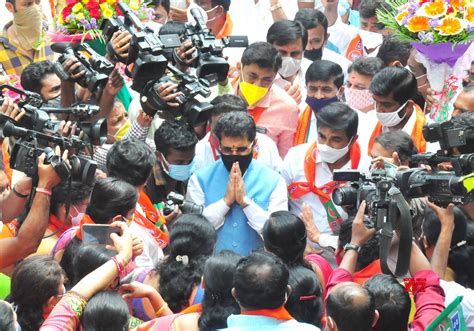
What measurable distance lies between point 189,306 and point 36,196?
1.20 m

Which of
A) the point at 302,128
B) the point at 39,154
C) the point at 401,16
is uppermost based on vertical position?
the point at 401,16

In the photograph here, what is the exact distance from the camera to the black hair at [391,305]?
4.89 metres

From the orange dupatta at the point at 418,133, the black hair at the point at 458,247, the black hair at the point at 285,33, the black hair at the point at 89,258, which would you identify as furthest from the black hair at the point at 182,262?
the black hair at the point at 285,33

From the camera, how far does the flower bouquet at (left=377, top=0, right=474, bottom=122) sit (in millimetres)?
7402

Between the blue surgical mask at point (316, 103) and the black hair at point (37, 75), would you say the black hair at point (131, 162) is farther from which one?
the blue surgical mask at point (316, 103)

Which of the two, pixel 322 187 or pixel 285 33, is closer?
pixel 322 187

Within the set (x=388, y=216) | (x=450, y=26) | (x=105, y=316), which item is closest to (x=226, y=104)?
(x=450, y=26)

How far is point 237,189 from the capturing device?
6.68m

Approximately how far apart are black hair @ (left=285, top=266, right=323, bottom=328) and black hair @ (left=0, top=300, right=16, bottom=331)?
1460 mm

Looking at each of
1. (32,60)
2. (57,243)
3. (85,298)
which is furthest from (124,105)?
(85,298)

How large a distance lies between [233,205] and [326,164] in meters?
0.72

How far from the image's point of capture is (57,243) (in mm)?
5762

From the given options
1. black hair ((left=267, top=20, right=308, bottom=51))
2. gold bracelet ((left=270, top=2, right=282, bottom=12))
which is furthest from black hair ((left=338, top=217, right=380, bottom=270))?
gold bracelet ((left=270, top=2, right=282, bottom=12))

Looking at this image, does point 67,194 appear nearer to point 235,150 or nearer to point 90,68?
point 90,68
